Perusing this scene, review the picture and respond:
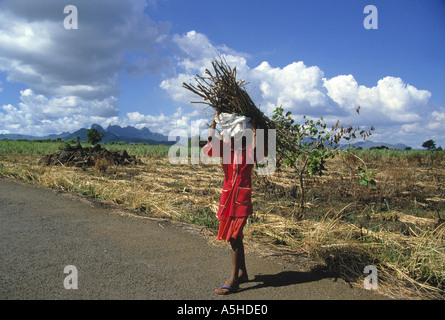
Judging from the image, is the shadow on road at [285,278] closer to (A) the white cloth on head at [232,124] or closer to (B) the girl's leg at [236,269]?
(B) the girl's leg at [236,269]

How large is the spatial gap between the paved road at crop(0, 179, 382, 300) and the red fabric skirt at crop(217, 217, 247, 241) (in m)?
0.56

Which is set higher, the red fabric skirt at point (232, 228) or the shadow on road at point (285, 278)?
the red fabric skirt at point (232, 228)

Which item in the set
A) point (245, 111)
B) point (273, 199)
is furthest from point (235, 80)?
point (273, 199)

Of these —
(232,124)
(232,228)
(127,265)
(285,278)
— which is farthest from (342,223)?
(127,265)

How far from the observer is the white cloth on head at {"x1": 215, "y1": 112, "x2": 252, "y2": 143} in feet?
11.2

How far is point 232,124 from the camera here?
3.44 meters

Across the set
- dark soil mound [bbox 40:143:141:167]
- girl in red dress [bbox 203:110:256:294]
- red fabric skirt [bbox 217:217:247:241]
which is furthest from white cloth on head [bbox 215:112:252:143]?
dark soil mound [bbox 40:143:141:167]

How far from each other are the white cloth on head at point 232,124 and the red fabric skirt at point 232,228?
881 mm

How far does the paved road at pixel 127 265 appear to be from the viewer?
10.5ft

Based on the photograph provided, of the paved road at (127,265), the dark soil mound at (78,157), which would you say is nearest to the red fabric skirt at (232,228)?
the paved road at (127,265)

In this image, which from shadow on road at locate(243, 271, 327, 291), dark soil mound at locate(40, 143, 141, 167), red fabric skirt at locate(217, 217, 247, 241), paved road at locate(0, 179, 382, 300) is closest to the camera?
paved road at locate(0, 179, 382, 300)

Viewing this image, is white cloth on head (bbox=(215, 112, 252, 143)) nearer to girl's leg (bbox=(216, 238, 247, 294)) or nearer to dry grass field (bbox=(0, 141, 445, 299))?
girl's leg (bbox=(216, 238, 247, 294))

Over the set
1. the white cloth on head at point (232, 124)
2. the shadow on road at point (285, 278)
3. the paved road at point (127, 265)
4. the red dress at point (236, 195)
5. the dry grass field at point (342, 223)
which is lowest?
the shadow on road at point (285, 278)

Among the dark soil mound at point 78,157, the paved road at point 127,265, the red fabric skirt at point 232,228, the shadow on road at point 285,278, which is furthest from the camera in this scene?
the dark soil mound at point 78,157
